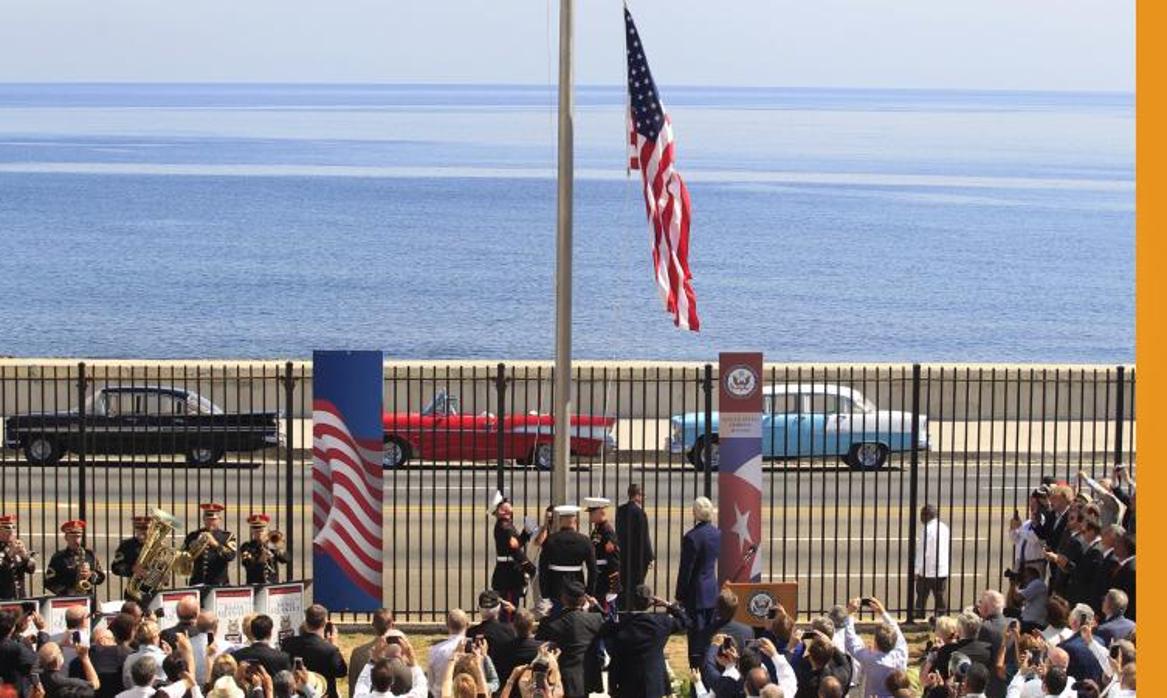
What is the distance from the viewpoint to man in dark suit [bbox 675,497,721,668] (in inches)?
614

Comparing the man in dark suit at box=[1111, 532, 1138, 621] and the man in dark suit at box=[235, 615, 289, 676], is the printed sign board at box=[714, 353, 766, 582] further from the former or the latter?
the man in dark suit at box=[235, 615, 289, 676]

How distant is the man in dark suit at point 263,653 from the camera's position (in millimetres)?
11680

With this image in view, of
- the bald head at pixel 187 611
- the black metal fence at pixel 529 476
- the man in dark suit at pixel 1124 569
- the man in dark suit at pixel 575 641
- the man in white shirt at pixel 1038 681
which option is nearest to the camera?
the man in white shirt at pixel 1038 681

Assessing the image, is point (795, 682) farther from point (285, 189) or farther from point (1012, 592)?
point (285, 189)

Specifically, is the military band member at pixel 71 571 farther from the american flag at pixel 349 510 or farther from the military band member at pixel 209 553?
the american flag at pixel 349 510

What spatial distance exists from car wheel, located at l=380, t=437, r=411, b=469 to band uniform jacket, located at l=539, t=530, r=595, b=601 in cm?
1196

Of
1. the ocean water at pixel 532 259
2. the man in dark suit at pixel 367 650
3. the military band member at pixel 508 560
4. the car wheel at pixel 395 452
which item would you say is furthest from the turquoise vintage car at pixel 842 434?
Answer: the ocean water at pixel 532 259

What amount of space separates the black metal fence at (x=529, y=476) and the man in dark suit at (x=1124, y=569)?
375 centimetres

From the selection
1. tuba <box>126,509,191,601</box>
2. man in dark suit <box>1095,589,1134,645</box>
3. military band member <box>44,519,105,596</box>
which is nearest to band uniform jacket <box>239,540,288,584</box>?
tuba <box>126,509,191,601</box>

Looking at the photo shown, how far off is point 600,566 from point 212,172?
150 metres

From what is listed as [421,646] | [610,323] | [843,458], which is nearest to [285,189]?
[610,323]

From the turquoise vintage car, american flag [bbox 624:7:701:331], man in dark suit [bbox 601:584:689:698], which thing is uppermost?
american flag [bbox 624:7:701:331]

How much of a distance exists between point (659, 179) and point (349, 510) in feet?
12.5

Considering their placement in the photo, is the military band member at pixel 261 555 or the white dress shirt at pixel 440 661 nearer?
the white dress shirt at pixel 440 661
